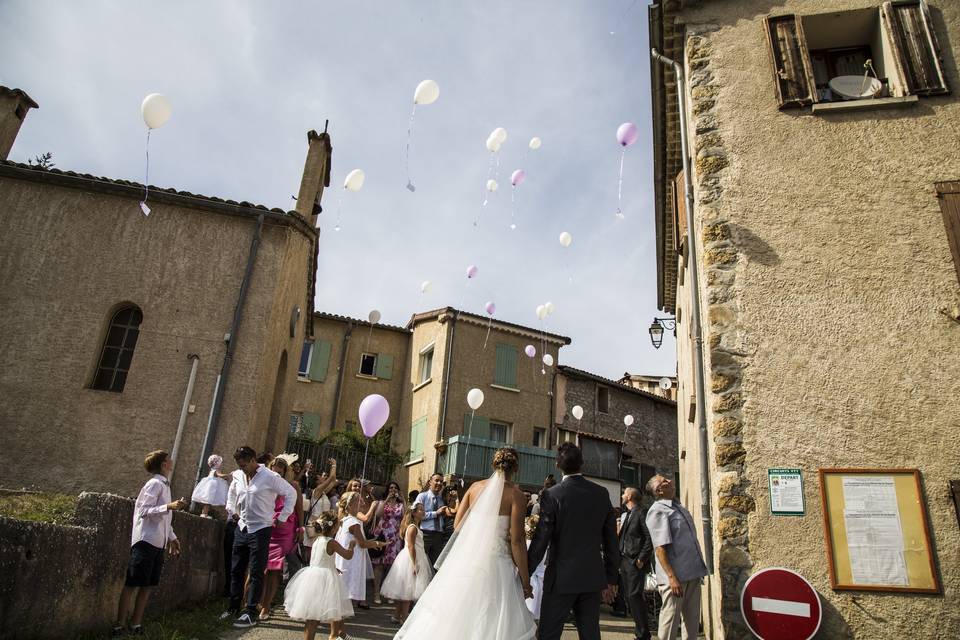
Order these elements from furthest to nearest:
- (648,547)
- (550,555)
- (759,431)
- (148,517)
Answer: (648,547), (759,431), (148,517), (550,555)

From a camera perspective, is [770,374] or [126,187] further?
[126,187]

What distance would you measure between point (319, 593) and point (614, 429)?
64.8ft

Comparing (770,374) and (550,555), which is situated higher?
(770,374)

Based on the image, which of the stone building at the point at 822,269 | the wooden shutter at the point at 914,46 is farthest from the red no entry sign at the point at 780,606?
the wooden shutter at the point at 914,46

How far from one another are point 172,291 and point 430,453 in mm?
10914

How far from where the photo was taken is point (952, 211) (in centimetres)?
603

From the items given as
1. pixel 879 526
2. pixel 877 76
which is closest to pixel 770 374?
pixel 879 526

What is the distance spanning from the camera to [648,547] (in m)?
6.97

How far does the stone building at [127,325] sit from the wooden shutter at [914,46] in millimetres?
10074

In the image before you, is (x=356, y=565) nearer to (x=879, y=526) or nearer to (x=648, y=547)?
(x=648, y=547)

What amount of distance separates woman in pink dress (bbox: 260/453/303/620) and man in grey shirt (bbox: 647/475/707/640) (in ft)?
13.1

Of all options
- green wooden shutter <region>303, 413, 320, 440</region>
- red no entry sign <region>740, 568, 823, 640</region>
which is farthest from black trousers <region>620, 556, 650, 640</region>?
green wooden shutter <region>303, 413, 320, 440</region>

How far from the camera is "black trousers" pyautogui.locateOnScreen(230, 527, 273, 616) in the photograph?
19.7 feet

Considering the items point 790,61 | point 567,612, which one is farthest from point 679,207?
point 567,612
